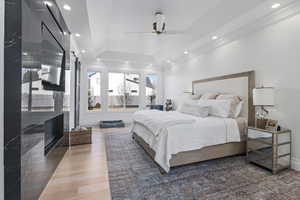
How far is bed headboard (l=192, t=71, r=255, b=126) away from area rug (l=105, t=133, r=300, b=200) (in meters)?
1.11

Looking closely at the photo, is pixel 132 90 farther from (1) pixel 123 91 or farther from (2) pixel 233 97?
(2) pixel 233 97

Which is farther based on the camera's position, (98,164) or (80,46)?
(80,46)

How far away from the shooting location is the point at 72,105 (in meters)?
4.22

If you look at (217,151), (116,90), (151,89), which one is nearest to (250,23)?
(217,151)

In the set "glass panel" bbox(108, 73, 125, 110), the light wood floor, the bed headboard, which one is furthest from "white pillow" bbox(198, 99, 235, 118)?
"glass panel" bbox(108, 73, 125, 110)

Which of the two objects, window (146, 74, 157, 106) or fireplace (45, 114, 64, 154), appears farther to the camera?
window (146, 74, 157, 106)

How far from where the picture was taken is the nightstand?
7.16ft

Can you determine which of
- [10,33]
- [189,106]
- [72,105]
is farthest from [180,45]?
[10,33]

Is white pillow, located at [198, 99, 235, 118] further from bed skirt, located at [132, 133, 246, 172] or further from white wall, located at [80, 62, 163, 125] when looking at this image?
white wall, located at [80, 62, 163, 125]

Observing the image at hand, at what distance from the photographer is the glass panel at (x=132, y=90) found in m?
6.66

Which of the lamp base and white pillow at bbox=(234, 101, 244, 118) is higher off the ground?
white pillow at bbox=(234, 101, 244, 118)

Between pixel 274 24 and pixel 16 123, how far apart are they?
4.05 m

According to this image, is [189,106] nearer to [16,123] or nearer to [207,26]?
[207,26]

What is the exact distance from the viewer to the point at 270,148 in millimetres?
2240
